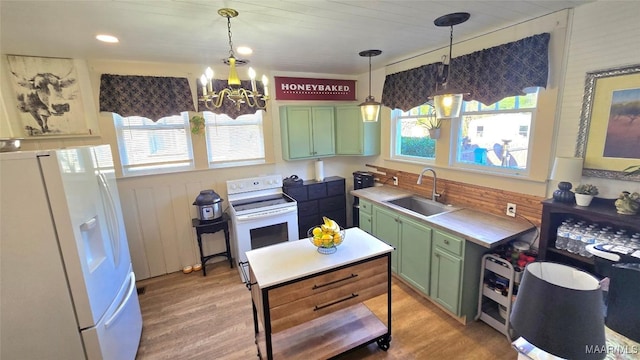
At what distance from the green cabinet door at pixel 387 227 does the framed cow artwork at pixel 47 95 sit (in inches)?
133

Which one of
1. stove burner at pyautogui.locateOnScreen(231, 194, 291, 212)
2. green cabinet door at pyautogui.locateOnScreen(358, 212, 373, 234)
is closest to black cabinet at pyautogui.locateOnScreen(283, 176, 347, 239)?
stove burner at pyautogui.locateOnScreen(231, 194, 291, 212)

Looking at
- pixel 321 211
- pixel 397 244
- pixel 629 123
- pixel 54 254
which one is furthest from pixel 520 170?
pixel 54 254

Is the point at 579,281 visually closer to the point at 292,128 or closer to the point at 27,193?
the point at 27,193

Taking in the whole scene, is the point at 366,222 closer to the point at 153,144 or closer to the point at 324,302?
the point at 324,302

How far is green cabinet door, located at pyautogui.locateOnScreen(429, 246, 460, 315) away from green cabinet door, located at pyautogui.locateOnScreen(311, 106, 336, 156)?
7.07 feet

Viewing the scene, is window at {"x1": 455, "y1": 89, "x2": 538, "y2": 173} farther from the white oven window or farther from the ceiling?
the white oven window

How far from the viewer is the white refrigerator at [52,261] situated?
4.72ft

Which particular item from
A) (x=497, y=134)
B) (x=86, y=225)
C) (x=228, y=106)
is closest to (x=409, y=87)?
(x=497, y=134)

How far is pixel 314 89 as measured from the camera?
13.1 feet

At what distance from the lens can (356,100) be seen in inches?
172

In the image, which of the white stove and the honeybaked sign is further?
the honeybaked sign

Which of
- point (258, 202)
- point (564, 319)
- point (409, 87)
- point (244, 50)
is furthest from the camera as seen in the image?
point (258, 202)

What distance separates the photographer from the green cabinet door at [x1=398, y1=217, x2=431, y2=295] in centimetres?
258

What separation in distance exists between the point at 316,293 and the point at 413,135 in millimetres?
2506
